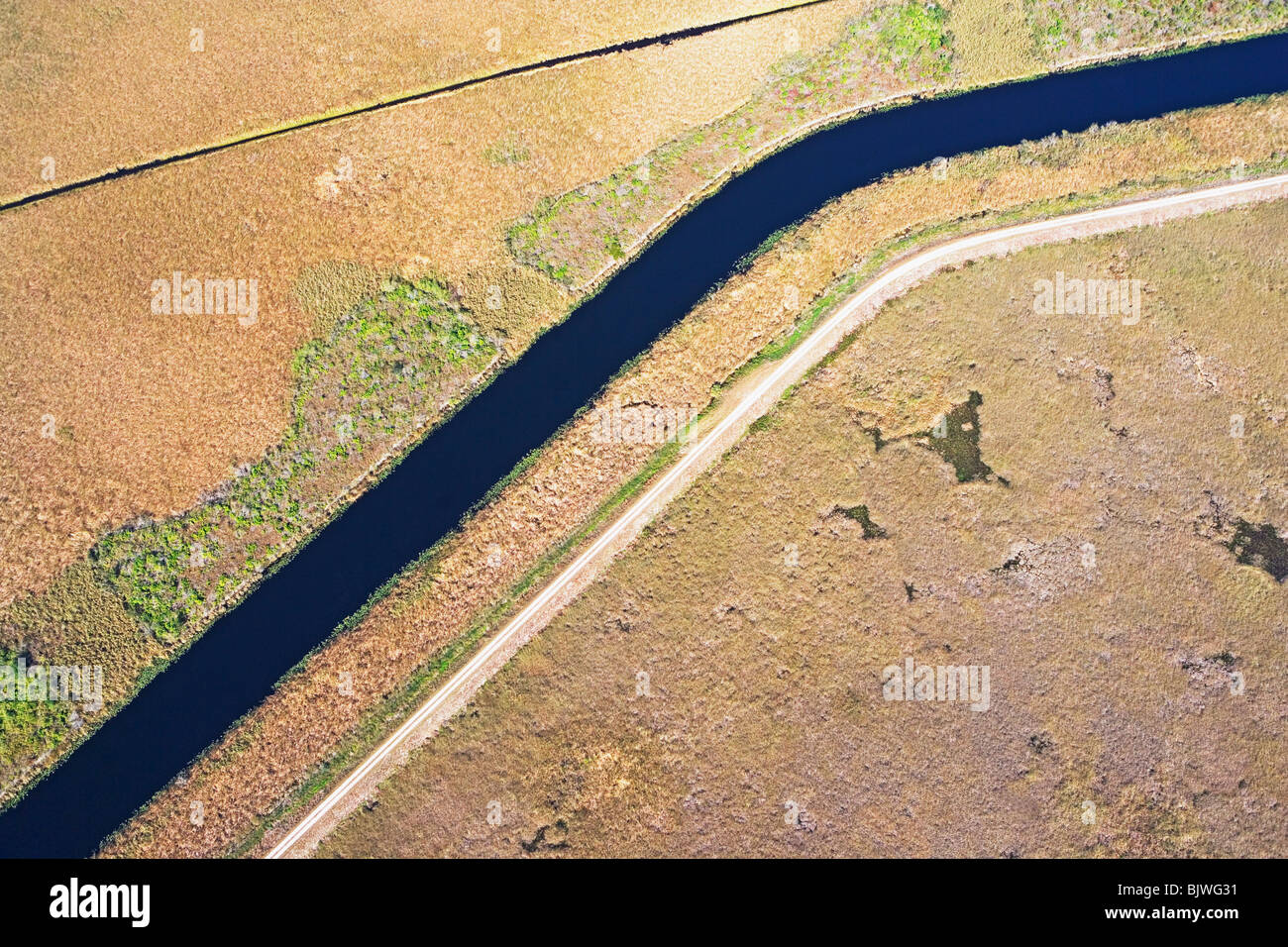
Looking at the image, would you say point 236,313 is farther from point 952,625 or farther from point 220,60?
point 952,625

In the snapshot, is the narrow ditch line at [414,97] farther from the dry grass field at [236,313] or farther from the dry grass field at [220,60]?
the dry grass field at [236,313]

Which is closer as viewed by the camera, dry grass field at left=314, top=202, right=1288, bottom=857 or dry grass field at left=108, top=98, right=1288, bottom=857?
dry grass field at left=314, top=202, right=1288, bottom=857

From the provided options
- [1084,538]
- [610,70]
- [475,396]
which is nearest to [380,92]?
[610,70]

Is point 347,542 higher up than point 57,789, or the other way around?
point 347,542

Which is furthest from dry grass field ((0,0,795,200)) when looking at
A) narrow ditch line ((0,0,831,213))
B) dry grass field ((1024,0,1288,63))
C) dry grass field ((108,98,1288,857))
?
dry grass field ((1024,0,1288,63))

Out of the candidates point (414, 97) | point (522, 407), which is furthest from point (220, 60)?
point (522, 407)

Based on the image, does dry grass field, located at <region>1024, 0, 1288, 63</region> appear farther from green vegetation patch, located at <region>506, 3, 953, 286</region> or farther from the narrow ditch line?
the narrow ditch line
